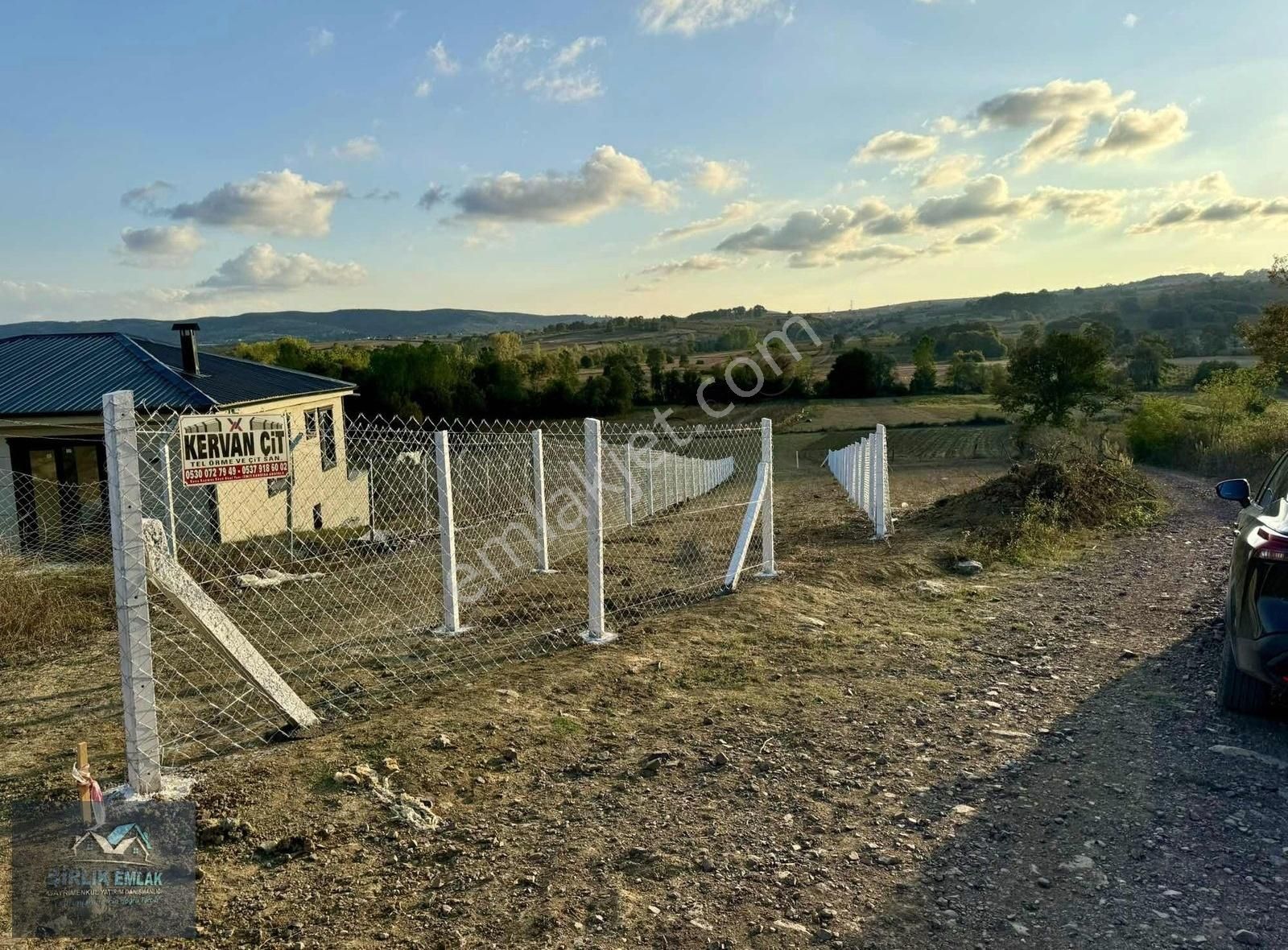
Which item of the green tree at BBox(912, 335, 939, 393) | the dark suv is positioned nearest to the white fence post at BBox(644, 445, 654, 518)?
the dark suv

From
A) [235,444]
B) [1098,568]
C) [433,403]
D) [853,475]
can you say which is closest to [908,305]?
[433,403]

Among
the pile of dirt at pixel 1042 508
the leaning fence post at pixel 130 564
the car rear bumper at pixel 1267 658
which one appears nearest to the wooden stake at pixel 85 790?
the leaning fence post at pixel 130 564

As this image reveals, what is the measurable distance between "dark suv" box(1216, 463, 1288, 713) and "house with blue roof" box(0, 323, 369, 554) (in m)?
11.7

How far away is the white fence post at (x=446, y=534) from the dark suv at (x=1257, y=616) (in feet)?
15.7

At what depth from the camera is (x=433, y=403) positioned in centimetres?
4603

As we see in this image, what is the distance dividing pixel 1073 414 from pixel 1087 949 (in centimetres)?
3378

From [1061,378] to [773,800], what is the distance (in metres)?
32.1

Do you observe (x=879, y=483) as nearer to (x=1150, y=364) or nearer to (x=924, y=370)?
(x=1150, y=364)

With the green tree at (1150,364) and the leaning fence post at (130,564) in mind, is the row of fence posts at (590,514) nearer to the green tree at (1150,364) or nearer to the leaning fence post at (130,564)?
the leaning fence post at (130,564)

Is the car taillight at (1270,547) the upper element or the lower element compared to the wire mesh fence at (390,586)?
upper

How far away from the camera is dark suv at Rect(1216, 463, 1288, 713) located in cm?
399

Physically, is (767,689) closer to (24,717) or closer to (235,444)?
(235,444)
